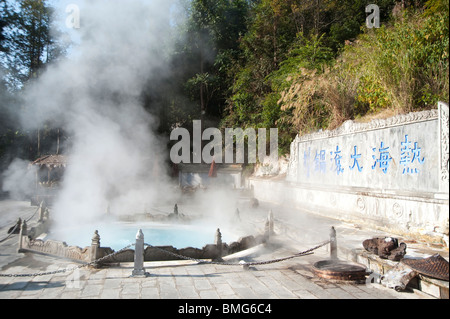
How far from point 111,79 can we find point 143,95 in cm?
454

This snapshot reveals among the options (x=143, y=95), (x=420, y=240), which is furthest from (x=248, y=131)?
(x=420, y=240)

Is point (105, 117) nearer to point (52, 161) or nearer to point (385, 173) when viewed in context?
point (52, 161)

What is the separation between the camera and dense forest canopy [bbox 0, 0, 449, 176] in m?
12.5

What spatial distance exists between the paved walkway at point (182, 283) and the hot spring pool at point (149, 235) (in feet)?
8.25

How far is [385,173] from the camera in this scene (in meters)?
8.52

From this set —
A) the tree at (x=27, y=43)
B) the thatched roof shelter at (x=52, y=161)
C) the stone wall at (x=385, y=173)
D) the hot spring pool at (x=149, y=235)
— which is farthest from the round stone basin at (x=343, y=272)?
the tree at (x=27, y=43)

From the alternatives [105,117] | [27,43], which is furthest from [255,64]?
[27,43]

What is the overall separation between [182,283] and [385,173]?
629 cm

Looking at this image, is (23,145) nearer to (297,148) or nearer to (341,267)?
(297,148)

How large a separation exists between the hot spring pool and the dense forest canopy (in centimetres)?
697

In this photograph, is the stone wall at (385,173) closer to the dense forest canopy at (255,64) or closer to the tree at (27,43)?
the dense forest canopy at (255,64)

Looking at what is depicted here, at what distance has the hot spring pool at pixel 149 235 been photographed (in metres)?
9.55

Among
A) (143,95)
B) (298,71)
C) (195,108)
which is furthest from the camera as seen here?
(195,108)
